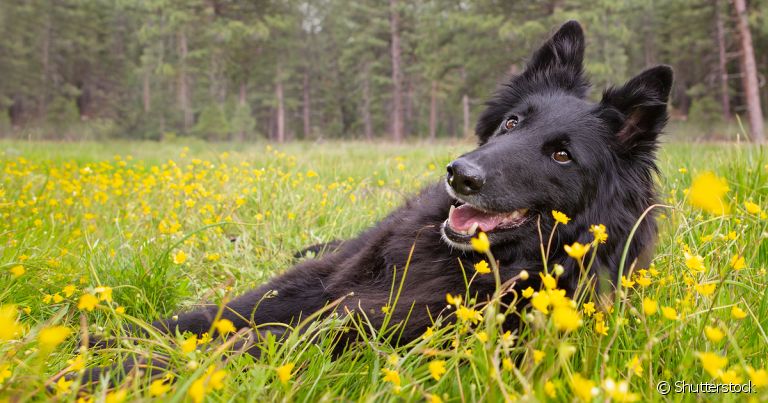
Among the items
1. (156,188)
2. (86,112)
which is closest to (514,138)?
(156,188)

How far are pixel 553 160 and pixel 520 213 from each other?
337 mm

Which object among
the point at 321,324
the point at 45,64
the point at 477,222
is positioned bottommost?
the point at 321,324

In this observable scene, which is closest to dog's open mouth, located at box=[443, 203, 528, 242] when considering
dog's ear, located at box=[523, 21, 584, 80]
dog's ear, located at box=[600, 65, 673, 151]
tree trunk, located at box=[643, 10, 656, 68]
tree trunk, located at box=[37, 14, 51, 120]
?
dog's ear, located at box=[600, 65, 673, 151]

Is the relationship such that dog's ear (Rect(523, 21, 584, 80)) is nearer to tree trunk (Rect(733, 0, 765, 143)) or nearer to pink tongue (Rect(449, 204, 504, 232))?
pink tongue (Rect(449, 204, 504, 232))

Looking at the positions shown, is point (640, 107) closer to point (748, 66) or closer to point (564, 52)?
point (564, 52)

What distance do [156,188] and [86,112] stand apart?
125 feet

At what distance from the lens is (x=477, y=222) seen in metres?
2.30

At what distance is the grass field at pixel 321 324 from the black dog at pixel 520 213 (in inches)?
10.8

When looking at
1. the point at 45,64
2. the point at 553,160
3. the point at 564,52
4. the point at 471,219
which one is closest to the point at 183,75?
the point at 45,64

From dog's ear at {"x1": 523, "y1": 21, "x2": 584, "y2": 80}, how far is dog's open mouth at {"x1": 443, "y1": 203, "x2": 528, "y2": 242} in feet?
3.69

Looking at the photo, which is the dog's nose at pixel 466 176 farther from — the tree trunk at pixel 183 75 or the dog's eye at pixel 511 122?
the tree trunk at pixel 183 75

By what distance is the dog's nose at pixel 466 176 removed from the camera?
2.11 meters

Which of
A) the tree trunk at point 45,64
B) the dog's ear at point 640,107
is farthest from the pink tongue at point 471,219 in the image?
the tree trunk at point 45,64

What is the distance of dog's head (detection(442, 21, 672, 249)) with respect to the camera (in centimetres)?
219
